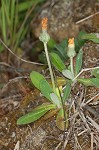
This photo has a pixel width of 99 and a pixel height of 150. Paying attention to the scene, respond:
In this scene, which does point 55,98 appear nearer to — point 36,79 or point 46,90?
point 46,90

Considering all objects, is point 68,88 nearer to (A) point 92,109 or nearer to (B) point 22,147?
(A) point 92,109

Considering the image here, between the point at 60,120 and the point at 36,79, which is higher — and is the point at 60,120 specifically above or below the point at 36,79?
below

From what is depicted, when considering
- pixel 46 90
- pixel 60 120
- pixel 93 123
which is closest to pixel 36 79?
pixel 46 90

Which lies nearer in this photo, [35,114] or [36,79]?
[35,114]

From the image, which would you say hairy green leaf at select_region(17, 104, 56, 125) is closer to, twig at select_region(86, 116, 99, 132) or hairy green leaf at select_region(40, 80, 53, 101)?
hairy green leaf at select_region(40, 80, 53, 101)

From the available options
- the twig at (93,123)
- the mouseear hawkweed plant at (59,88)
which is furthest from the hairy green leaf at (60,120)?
the twig at (93,123)

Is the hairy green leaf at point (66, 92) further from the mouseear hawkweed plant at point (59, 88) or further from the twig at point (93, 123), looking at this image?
the twig at point (93, 123)

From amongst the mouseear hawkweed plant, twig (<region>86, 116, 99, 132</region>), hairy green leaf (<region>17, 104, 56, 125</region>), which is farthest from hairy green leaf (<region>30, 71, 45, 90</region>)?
twig (<region>86, 116, 99, 132</region>)

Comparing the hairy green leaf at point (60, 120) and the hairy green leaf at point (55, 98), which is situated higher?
the hairy green leaf at point (55, 98)
